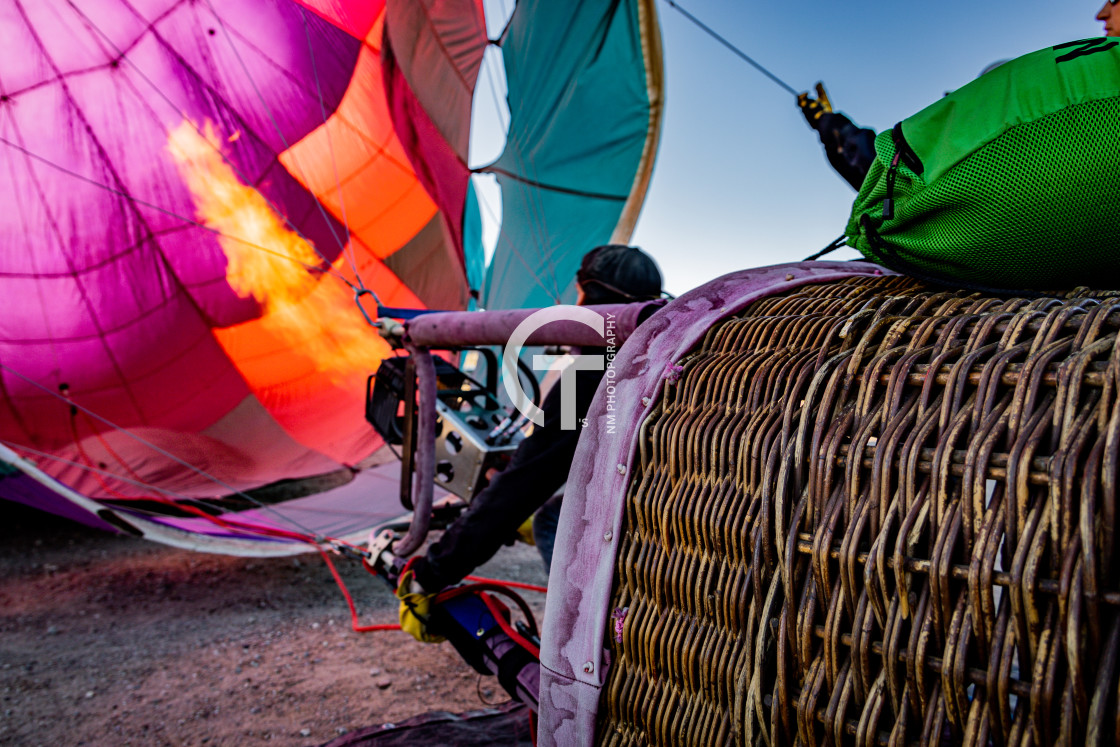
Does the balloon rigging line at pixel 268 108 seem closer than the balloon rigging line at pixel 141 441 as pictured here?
No

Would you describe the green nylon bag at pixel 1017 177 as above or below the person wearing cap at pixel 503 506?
above

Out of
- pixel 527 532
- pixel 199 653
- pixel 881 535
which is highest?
pixel 881 535

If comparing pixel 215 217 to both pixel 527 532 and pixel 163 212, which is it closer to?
pixel 163 212

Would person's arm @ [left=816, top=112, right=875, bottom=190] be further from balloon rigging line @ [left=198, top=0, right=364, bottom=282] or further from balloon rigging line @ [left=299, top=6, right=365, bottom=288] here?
balloon rigging line @ [left=299, top=6, right=365, bottom=288]

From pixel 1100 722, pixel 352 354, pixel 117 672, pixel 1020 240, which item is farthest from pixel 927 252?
pixel 352 354

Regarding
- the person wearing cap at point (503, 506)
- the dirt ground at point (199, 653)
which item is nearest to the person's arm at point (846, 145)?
the person wearing cap at point (503, 506)

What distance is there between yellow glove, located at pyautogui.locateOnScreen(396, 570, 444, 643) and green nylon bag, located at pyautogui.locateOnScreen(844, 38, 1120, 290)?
1.05 m

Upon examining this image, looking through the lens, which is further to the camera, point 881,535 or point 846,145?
point 846,145

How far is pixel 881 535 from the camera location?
480 mm

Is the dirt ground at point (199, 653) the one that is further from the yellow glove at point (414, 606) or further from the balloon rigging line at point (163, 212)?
the balloon rigging line at point (163, 212)

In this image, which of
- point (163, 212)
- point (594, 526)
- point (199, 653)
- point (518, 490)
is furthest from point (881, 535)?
point (163, 212)

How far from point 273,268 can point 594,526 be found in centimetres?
242

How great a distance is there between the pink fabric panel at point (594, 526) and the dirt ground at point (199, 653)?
1.03 m

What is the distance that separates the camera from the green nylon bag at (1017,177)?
1.80 feet
